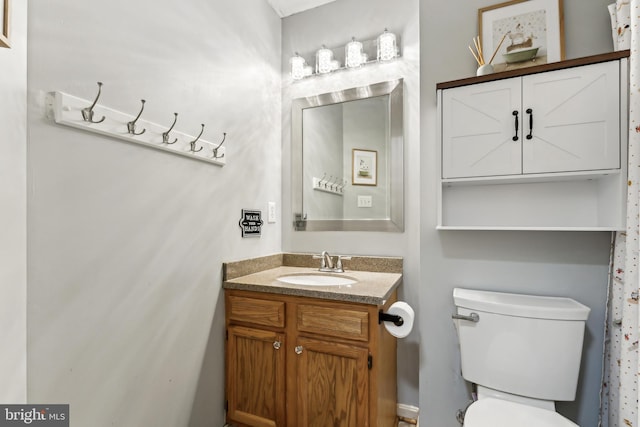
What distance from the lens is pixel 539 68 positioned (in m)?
1.25

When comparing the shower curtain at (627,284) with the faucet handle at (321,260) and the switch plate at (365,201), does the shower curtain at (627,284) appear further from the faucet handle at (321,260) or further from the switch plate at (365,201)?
the faucet handle at (321,260)

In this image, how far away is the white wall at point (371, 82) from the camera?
1.85 metres

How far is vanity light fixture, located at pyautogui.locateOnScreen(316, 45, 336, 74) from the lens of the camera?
206 cm

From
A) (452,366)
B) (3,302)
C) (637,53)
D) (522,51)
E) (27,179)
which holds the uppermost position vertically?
(522,51)

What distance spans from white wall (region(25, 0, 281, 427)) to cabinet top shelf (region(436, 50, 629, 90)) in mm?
1190

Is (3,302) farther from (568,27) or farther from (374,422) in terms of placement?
(568,27)

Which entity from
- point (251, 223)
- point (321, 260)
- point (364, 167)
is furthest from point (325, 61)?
point (321, 260)

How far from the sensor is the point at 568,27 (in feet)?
4.42

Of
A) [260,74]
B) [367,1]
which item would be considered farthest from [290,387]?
[367,1]

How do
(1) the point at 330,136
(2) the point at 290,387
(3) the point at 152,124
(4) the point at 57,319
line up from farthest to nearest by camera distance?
(1) the point at 330,136
(2) the point at 290,387
(3) the point at 152,124
(4) the point at 57,319

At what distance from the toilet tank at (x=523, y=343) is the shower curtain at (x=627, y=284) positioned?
128 mm

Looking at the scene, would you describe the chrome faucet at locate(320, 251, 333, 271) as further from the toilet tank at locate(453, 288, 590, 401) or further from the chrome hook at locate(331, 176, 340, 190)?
the toilet tank at locate(453, 288, 590, 401)

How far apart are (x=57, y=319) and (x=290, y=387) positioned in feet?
3.34

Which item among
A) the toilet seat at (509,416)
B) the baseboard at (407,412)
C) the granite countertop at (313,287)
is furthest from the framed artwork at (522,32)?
the baseboard at (407,412)
